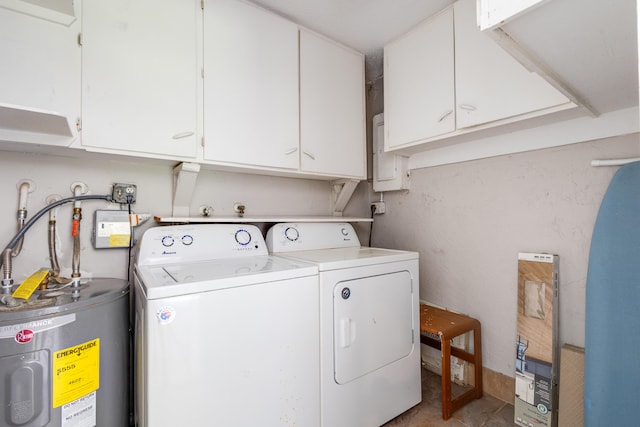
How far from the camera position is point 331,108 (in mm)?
1960

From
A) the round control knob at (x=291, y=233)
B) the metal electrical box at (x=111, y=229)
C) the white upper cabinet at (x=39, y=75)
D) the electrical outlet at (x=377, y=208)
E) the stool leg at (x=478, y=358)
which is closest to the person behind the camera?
the white upper cabinet at (x=39, y=75)

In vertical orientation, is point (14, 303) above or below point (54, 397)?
above

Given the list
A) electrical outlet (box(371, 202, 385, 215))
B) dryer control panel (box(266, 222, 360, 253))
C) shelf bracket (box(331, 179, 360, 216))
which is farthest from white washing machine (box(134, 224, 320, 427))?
electrical outlet (box(371, 202, 385, 215))

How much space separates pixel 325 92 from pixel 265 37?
486mm

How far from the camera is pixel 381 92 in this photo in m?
2.53

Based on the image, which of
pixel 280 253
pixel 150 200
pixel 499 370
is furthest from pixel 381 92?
pixel 499 370

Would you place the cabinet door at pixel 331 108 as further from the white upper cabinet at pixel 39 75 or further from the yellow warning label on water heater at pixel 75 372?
the yellow warning label on water heater at pixel 75 372

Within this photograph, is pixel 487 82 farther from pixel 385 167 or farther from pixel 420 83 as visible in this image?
pixel 385 167

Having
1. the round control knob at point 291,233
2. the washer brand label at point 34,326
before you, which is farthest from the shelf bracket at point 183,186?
the washer brand label at point 34,326

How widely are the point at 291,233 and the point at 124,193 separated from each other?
3.13 ft

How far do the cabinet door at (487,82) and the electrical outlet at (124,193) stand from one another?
1.81m

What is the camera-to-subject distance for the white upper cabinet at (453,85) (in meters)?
1.35

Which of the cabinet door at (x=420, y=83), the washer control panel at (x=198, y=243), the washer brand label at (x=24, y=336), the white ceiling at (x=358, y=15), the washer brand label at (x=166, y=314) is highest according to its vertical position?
the white ceiling at (x=358, y=15)

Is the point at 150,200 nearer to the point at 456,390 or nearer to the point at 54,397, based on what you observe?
the point at 54,397
